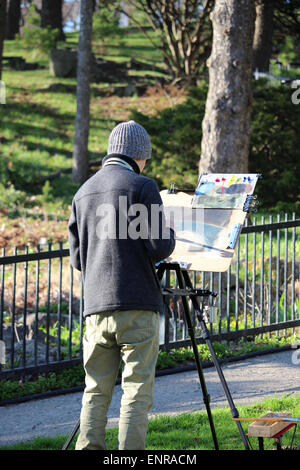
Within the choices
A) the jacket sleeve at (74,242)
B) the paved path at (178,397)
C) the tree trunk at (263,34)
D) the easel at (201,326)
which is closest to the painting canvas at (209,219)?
the easel at (201,326)

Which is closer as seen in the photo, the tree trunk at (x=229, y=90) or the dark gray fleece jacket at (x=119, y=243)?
the dark gray fleece jacket at (x=119, y=243)

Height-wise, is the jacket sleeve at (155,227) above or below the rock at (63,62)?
below

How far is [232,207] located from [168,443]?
64.7 inches

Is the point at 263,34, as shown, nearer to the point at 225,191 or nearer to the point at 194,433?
the point at 225,191

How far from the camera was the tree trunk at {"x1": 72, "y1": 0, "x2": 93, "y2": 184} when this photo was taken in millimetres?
16922

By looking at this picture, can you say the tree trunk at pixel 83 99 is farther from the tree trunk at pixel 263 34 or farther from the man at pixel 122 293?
the man at pixel 122 293

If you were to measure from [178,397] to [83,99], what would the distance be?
1228 centimetres

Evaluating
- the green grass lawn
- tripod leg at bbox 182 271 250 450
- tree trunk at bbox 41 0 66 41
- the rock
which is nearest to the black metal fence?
tripod leg at bbox 182 271 250 450

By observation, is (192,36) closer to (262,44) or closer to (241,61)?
(262,44)

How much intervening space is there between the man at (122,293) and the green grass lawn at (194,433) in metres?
0.88

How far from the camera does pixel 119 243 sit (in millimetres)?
3861

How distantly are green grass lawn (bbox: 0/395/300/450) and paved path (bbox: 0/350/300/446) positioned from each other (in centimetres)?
26

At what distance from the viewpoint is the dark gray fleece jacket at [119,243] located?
12.6 ft
